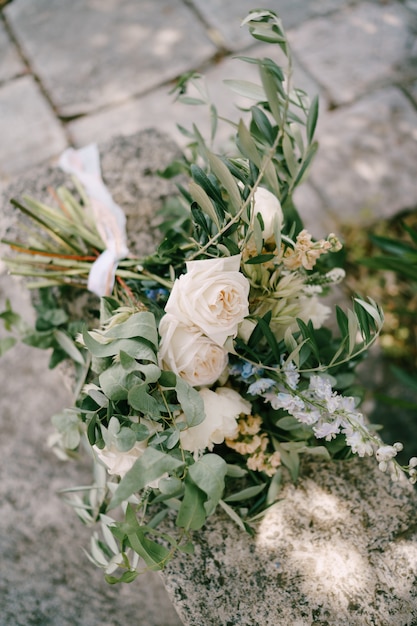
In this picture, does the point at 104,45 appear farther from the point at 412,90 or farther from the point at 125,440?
the point at 125,440

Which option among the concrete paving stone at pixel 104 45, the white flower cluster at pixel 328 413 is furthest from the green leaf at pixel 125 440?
the concrete paving stone at pixel 104 45

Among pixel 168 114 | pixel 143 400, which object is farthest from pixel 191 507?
pixel 168 114

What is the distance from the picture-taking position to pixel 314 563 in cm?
88

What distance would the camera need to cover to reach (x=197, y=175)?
2.57 feet

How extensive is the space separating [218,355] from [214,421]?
0.31ft

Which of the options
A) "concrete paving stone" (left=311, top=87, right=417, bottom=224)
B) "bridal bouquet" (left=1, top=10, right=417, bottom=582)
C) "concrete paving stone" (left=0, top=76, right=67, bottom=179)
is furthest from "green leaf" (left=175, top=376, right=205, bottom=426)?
"concrete paving stone" (left=0, top=76, right=67, bottom=179)

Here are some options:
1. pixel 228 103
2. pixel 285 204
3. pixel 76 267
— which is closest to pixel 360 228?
pixel 228 103

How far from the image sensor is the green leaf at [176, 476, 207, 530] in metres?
0.67

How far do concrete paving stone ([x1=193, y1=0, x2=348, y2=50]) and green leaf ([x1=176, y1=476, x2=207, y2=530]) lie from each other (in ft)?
5.77

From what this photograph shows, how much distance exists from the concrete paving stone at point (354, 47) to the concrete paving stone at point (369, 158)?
0.08m

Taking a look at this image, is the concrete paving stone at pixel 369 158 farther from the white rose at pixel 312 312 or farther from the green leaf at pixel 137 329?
the green leaf at pixel 137 329

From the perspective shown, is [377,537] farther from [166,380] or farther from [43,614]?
[43,614]

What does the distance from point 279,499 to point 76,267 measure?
59cm

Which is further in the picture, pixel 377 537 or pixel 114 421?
pixel 377 537
